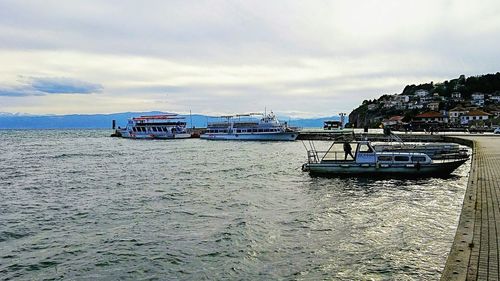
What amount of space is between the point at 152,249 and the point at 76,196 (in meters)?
12.6

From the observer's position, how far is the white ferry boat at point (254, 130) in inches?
3799

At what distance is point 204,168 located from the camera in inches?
1538

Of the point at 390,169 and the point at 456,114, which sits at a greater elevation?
the point at 456,114

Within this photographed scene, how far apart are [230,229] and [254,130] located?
86100mm

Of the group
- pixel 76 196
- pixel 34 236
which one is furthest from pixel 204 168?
pixel 34 236

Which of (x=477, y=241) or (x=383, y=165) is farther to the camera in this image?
(x=383, y=165)

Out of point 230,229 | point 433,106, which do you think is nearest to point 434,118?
point 433,106

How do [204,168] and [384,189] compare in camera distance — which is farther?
[204,168]

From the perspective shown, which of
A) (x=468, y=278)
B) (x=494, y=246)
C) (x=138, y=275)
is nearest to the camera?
(x=468, y=278)

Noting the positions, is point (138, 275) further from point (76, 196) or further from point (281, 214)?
point (76, 196)

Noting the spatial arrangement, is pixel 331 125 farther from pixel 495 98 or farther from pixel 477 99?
pixel 495 98

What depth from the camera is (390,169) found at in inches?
1159

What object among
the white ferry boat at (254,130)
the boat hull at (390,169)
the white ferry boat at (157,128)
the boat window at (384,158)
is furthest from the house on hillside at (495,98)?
the boat window at (384,158)

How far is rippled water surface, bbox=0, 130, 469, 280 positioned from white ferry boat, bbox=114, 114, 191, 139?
9029 centimetres
